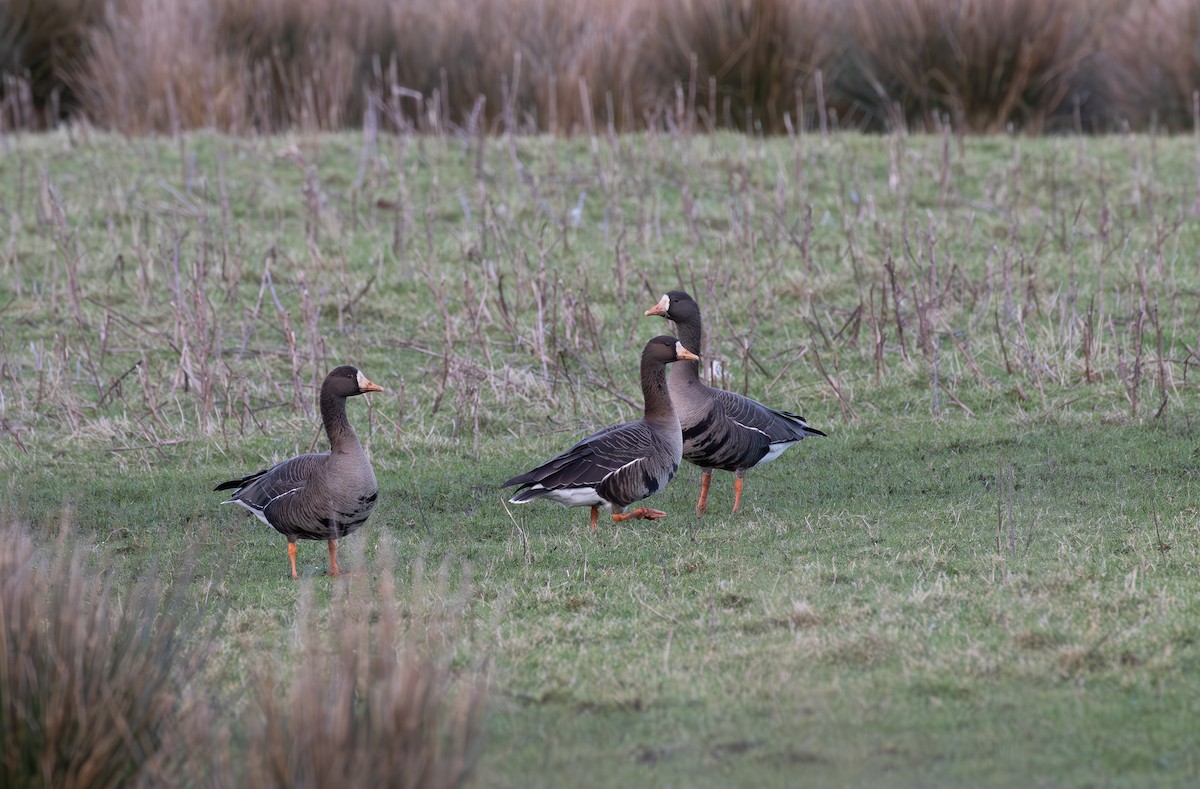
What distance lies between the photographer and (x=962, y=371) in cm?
1157

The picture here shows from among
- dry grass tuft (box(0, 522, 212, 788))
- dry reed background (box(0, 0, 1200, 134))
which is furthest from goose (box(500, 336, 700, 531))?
dry reed background (box(0, 0, 1200, 134))

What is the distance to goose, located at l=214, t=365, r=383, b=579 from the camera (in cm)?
750

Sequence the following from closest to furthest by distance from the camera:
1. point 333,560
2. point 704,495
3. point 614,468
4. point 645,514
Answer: point 333,560, point 614,468, point 645,514, point 704,495

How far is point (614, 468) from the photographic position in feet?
26.4

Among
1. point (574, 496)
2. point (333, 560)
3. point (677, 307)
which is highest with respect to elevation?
point (677, 307)

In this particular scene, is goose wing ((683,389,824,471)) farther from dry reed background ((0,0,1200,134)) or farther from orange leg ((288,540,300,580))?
dry reed background ((0,0,1200,134))

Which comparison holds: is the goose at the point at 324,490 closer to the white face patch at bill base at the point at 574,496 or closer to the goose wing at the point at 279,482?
the goose wing at the point at 279,482

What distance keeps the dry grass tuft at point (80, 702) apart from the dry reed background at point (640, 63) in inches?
545

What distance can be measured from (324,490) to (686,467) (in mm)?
3341

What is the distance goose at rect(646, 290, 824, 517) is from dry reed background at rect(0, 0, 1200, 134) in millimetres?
9611

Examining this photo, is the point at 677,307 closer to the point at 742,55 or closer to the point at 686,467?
the point at 686,467

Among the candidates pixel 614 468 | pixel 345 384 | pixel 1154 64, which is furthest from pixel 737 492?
pixel 1154 64

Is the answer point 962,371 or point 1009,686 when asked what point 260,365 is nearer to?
point 962,371

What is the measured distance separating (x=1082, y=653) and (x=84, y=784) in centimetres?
373
